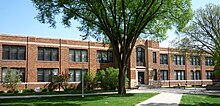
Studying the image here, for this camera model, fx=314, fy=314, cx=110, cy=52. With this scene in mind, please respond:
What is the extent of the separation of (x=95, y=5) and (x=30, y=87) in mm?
19081

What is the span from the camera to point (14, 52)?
40375 millimetres

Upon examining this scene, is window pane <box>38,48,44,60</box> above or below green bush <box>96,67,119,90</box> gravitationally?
above

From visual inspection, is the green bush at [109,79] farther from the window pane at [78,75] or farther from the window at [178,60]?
the window at [178,60]

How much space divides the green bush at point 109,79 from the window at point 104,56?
4.59m

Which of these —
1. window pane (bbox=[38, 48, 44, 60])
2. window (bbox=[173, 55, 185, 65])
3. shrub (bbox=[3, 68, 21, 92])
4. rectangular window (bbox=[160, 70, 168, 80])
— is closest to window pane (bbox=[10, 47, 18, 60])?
shrub (bbox=[3, 68, 21, 92])

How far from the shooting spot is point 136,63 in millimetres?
50875

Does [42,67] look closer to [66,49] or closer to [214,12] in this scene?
[66,49]

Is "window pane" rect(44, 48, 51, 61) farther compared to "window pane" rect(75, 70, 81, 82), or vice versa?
"window pane" rect(75, 70, 81, 82)

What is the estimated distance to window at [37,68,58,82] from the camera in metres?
42.2

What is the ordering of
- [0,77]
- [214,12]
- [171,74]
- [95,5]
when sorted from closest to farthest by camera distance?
1. [95,5]
2. [0,77]
3. [214,12]
4. [171,74]

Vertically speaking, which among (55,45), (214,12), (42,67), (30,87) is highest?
(214,12)

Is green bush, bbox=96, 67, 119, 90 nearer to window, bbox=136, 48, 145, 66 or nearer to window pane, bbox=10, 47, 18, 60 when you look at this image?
window, bbox=136, 48, 145, 66

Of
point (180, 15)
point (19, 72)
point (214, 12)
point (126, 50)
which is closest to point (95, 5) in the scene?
point (126, 50)

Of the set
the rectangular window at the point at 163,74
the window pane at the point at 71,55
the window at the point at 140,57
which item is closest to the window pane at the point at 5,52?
the window pane at the point at 71,55
